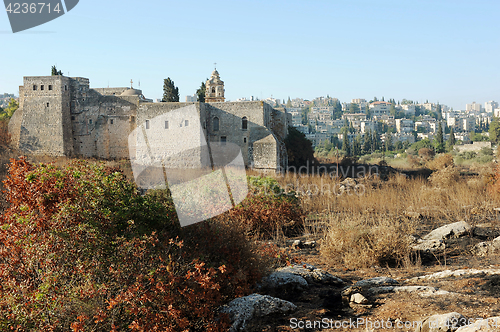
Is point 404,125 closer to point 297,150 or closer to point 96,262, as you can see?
point 297,150

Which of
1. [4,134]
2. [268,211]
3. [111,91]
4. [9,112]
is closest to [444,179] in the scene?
[268,211]

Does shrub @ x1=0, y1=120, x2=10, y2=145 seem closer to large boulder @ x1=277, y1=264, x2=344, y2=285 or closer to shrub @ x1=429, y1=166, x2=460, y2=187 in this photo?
shrub @ x1=429, y1=166, x2=460, y2=187

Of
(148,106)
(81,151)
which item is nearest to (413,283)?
(148,106)

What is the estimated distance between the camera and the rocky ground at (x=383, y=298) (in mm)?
3857

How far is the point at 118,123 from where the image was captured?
27.1m

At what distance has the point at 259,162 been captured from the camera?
2480 cm

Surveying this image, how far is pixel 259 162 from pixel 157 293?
838 inches

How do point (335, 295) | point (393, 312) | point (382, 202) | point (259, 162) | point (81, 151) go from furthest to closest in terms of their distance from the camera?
point (81, 151) → point (259, 162) → point (382, 202) → point (335, 295) → point (393, 312)

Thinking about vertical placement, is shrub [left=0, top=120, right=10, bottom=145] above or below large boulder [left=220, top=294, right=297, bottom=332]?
above

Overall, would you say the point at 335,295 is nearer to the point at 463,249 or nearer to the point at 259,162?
the point at 463,249

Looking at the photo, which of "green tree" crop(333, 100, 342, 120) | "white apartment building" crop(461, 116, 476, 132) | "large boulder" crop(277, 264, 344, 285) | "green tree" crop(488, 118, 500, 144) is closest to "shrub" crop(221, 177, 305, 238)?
"large boulder" crop(277, 264, 344, 285)

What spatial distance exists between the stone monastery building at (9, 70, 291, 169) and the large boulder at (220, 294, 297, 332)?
2011 cm

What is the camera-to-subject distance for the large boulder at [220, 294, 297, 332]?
4.04m

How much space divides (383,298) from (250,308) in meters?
1.52
